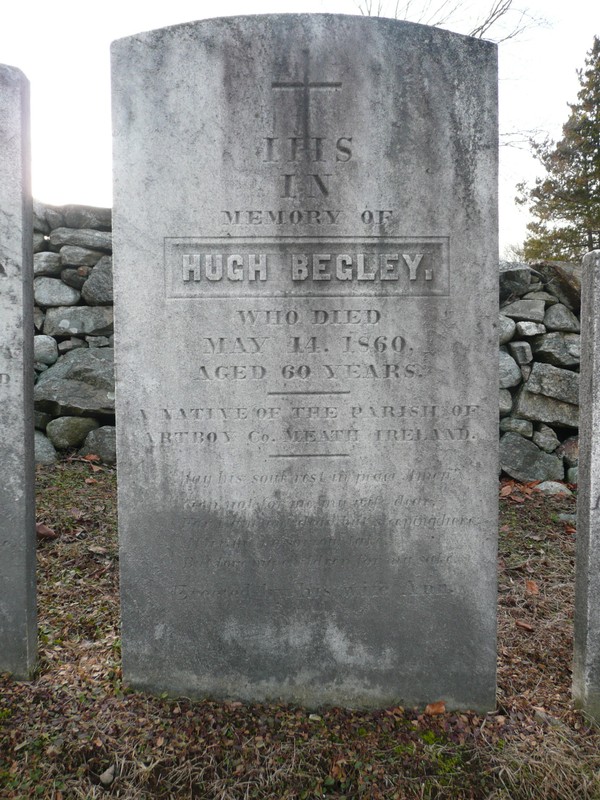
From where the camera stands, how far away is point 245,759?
2.60m

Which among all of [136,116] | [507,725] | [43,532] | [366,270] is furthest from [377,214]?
[43,532]

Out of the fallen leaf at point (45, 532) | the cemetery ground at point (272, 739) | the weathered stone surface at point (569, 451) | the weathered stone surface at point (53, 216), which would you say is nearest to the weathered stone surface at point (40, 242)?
the weathered stone surface at point (53, 216)

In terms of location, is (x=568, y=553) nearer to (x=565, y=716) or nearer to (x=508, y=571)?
(x=508, y=571)

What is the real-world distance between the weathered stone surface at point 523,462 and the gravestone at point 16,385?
463 cm

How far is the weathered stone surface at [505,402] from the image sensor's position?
20.5ft

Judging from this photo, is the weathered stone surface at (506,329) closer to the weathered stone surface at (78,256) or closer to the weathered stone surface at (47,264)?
the weathered stone surface at (78,256)

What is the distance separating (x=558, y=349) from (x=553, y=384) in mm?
378

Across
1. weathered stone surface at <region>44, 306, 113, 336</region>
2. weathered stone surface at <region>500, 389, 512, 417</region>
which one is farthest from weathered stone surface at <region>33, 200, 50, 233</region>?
weathered stone surface at <region>500, 389, 512, 417</region>

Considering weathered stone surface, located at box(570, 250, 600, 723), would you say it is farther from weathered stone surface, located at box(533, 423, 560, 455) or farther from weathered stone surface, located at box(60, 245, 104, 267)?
weathered stone surface, located at box(60, 245, 104, 267)

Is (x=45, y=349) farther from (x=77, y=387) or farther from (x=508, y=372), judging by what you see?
(x=508, y=372)

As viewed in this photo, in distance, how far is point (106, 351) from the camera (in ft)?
20.1

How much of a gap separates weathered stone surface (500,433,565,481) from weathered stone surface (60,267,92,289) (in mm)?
4531

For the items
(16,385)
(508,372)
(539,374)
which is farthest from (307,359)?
(539,374)

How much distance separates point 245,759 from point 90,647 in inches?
48.3
